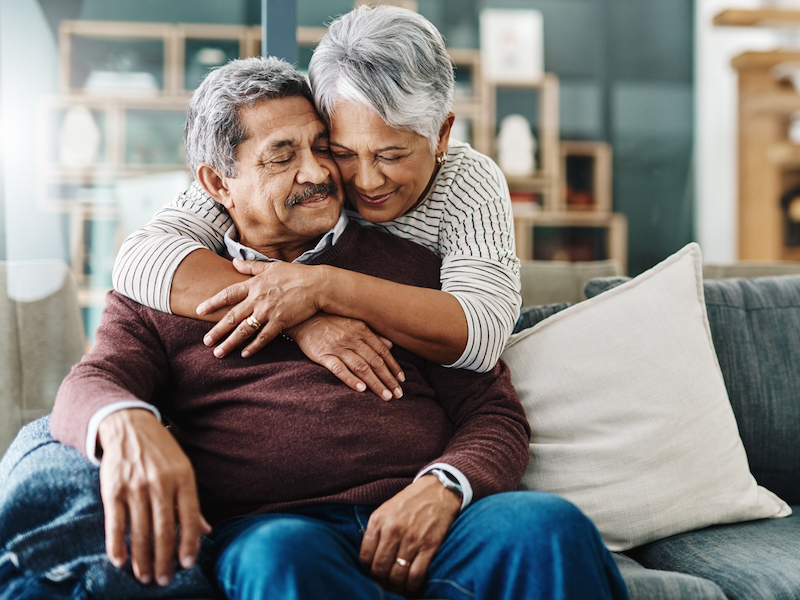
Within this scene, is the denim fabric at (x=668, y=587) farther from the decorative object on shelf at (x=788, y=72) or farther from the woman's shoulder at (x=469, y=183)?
the decorative object on shelf at (x=788, y=72)

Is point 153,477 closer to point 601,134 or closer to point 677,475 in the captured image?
point 677,475

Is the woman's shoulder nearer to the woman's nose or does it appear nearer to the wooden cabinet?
the woman's nose

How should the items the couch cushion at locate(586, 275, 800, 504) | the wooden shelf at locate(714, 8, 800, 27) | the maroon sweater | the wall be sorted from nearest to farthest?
1. the maroon sweater
2. the couch cushion at locate(586, 275, 800, 504)
3. the wall
4. the wooden shelf at locate(714, 8, 800, 27)

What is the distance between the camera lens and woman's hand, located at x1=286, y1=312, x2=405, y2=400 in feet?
3.79

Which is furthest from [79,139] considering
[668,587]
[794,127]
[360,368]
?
[794,127]

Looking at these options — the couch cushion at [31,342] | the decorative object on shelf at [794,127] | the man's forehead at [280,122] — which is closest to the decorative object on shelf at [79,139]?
the couch cushion at [31,342]

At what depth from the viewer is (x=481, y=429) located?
3.87ft

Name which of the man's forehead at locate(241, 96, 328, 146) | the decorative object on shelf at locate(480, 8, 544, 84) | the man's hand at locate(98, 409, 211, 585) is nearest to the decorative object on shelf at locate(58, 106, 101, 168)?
the decorative object on shelf at locate(480, 8, 544, 84)

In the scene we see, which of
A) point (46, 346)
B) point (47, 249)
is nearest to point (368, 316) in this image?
point (46, 346)

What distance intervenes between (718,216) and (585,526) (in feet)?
14.6

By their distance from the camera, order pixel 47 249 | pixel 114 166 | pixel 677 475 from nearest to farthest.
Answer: pixel 677 475
pixel 47 249
pixel 114 166

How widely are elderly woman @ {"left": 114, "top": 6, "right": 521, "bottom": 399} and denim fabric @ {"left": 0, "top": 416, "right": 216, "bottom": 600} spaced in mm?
311

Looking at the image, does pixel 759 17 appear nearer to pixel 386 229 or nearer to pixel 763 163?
pixel 763 163

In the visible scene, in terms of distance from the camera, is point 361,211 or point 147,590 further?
point 361,211
